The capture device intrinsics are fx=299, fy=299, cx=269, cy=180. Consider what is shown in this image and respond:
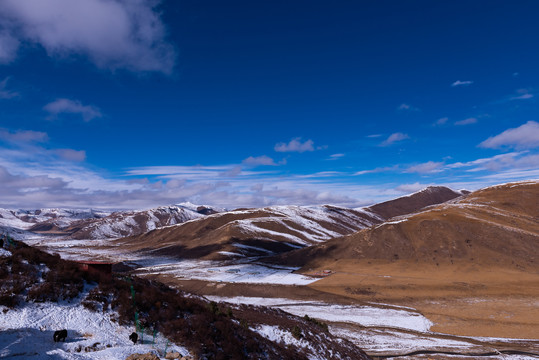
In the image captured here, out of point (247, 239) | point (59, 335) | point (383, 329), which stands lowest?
point (383, 329)

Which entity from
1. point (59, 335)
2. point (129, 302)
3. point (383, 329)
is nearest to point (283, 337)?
point (129, 302)

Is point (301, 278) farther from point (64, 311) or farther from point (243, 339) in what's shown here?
point (64, 311)

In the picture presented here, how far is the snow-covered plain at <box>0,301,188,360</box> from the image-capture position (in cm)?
1283

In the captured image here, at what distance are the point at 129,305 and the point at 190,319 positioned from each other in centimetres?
361

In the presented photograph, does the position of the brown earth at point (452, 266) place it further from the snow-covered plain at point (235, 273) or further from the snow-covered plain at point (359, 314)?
the snow-covered plain at point (235, 273)

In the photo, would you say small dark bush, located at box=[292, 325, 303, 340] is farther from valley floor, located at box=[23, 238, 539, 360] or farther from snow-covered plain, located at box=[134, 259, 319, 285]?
snow-covered plain, located at box=[134, 259, 319, 285]

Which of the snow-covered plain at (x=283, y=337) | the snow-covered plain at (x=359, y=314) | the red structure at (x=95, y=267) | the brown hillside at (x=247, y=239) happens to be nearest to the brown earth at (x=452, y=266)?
the snow-covered plain at (x=359, y=314)

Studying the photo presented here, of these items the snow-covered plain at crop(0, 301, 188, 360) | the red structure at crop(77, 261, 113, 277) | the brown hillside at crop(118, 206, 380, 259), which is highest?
the red structure at crop(77, 261, 113, 277)

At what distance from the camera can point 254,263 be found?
111688 mm

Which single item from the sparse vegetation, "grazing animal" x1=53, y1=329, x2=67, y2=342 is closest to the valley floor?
the sparse vegetation

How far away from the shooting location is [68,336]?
47.3 ft

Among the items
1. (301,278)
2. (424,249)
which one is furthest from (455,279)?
(301,278)

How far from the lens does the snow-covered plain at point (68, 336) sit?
42.1 feet

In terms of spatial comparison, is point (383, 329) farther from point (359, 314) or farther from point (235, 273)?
point (235, 273)
